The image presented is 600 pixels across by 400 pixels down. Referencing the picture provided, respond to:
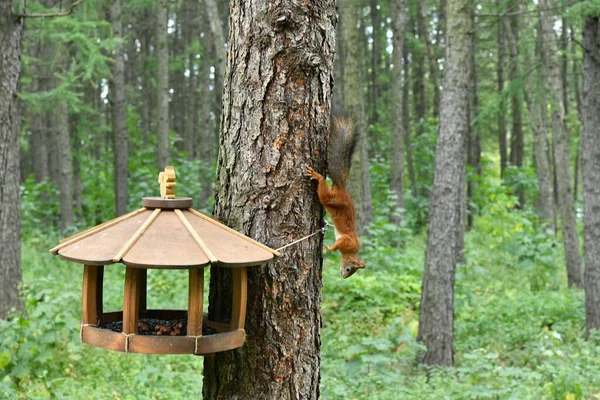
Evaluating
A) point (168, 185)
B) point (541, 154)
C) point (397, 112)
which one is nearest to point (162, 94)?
point (397, 112)

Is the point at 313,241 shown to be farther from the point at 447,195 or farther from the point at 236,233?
the point at 447,195

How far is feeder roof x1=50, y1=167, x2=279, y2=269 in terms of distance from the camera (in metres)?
2.36

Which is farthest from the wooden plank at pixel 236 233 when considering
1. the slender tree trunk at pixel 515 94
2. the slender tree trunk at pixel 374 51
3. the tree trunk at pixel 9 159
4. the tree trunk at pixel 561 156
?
the slender tree trunk at pixel 374 51

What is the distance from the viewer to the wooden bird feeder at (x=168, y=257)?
2.39 metres

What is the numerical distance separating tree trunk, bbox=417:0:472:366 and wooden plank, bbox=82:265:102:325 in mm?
5598

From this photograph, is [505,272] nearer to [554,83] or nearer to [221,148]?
[554,83]

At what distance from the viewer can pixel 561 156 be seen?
13406 millimetres

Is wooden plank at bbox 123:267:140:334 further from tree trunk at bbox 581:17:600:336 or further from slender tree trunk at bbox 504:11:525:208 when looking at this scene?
slender tree trunk at bbox 504:11:525:208

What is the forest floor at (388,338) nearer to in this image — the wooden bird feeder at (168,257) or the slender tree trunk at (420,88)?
the wooden bird feeder at (168,257)

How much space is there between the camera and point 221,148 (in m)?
2.94

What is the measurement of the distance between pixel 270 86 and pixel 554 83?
36.8 feet

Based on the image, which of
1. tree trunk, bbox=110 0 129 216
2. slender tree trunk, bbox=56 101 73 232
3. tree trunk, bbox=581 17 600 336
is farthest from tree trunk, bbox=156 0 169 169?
tree trunk, bbox=581 17 600 336

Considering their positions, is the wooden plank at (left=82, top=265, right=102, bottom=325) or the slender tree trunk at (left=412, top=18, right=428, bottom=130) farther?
the slender tree trunk at (left=412, top=18, right=428, bottom=130)

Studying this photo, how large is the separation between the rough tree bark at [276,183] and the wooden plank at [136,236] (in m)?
0.35
